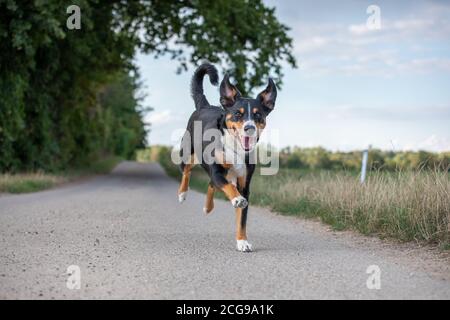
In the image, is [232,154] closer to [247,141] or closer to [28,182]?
[247,141]

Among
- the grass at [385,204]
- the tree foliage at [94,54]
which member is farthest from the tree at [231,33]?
the grass at [385,204]

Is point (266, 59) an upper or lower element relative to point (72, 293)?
upper

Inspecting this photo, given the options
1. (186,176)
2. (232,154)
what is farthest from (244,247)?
(186,176)

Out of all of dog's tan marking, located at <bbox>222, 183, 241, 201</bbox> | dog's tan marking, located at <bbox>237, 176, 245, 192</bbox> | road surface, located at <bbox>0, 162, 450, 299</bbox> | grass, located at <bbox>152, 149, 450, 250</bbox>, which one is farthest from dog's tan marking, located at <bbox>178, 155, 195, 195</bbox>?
grass, located at <bbox>152, 149, 450, 250</bbox>

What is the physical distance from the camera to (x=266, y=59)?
23.1m

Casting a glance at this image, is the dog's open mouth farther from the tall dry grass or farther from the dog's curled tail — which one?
the tall dry grass

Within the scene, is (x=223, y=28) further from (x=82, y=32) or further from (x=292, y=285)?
(x=292, y=285)

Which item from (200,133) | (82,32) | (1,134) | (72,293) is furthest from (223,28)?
(72,293)

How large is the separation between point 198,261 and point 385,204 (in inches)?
151

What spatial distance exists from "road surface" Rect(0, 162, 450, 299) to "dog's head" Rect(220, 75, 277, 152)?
4.56 ft

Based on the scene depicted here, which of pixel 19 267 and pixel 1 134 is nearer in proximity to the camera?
pixel 19 267

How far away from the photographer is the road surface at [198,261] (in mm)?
4949

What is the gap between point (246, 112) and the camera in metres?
6.53
